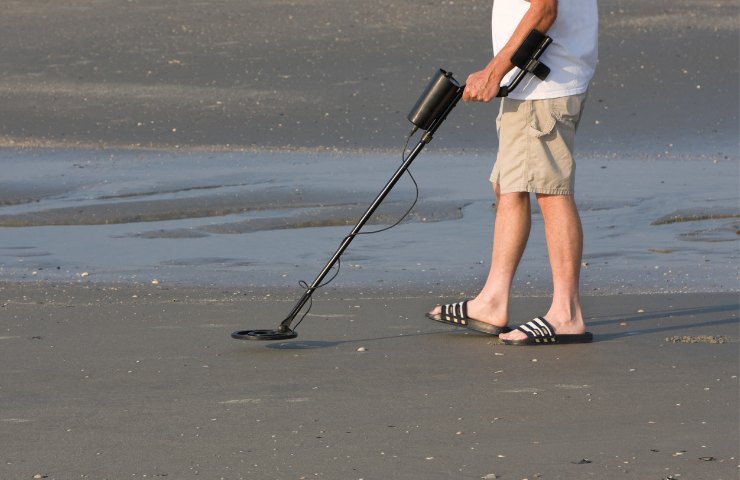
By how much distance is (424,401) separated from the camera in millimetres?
4867

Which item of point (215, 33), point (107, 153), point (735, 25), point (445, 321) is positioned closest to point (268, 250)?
point (445, 321)

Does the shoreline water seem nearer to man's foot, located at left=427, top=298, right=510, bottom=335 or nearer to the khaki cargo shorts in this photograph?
man's foot, located at left=427, top=298, right=510, bottom=335

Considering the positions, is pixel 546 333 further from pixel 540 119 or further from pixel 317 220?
pixel 317 220

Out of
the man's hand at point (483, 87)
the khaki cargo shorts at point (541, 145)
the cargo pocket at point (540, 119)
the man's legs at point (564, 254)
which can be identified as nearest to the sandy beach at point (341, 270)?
the man's legs at point (564, 254)

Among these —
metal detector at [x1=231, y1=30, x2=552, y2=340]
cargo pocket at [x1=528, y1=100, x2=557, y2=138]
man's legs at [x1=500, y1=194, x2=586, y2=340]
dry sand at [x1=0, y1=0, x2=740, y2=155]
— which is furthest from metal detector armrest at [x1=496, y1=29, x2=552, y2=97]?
dry sand at [x1=0, y1=0, x2=740, y2=155]

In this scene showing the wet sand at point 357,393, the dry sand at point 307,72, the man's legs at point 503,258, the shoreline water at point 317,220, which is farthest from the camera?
the dry sand at point 307,72

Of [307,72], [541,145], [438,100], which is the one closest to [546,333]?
[541,145]

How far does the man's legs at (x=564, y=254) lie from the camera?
5.75 meters

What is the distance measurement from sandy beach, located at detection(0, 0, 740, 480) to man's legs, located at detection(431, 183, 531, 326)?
Result: 13 centimetres

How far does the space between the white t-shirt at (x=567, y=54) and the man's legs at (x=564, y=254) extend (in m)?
0.38

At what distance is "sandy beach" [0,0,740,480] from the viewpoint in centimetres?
445

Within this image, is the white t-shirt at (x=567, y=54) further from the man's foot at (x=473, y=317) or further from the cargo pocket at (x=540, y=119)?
the man's foot at (x=473, y=317)

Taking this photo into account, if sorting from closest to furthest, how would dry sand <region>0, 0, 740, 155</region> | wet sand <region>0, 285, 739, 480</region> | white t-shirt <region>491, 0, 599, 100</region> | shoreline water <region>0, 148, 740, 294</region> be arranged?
1. wet sand <region>0, 285, 739, 480</region>
2. white t-shirt <region>491, 0, 599, 100</region>
3. shoreline water <region>0, 148, 740, 294</region>
4. dry sand <region>0, 0, 740, 155</region>

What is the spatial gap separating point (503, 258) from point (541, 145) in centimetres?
47
